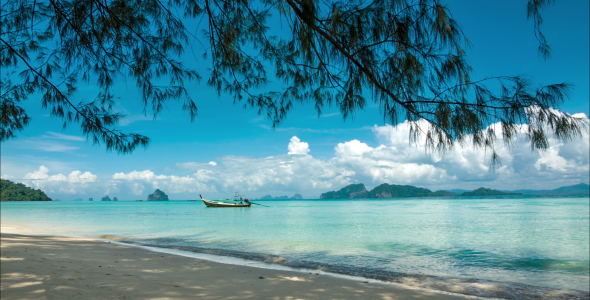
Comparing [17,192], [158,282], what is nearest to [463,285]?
[158,282]

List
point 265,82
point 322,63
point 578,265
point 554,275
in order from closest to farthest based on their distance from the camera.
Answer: point 322,63 < point 265,82 < point 554,275 < point 578,265

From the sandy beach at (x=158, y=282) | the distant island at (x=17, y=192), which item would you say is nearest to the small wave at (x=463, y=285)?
the sandy beach at (x=158, y=282)

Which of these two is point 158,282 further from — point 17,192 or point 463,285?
point 17,192

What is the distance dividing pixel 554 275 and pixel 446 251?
2.70m

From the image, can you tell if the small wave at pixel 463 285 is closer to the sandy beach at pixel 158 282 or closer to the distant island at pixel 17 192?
the sandy beach at pixel 158 282

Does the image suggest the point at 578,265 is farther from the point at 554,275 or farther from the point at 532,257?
the point at 554,275

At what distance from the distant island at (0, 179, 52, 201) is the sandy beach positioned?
85435 mm

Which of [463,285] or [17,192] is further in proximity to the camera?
[17,192]

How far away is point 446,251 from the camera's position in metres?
8.32

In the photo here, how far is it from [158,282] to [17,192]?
104 metres

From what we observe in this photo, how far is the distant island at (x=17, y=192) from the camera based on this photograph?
70369mm

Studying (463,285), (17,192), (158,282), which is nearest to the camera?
(158,282)

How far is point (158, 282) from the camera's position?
371 centimetres

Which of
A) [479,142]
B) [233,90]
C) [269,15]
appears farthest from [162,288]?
[479,142]
